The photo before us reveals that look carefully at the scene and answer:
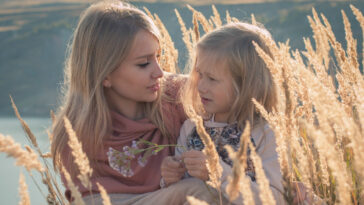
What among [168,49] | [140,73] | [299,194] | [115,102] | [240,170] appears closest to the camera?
[240,170]

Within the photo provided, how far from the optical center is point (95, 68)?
1811 millimetres

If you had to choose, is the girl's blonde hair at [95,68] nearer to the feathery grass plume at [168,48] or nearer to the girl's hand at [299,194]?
the feathery grass plume at [168,48]

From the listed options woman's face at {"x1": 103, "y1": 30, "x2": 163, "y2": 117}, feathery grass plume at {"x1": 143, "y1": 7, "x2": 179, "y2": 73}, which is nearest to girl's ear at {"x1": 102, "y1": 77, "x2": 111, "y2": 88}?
woman's face at {"x1": 103, "y1": 30, "x2": 163, "y2": 117}

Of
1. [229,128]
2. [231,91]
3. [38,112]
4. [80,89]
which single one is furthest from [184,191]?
[38,112]

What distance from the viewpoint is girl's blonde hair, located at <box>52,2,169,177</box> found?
173 cm

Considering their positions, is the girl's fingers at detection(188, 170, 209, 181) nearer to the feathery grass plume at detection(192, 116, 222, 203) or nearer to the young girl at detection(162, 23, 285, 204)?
the young girl at detection(162, 23, 285, 204)

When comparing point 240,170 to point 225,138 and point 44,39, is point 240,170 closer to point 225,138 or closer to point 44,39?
point 225,138

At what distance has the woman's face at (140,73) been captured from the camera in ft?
5.71

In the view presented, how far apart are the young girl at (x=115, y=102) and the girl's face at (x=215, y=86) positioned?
23 cm

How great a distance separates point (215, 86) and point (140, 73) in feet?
1.12

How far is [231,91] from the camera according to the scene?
5.27 ft

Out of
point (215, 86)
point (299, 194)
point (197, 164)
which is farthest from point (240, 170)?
point (215, 86)

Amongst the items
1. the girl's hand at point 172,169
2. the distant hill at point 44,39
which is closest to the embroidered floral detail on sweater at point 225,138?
the girl's hand at point 172,169

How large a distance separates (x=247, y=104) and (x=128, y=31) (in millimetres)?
593
